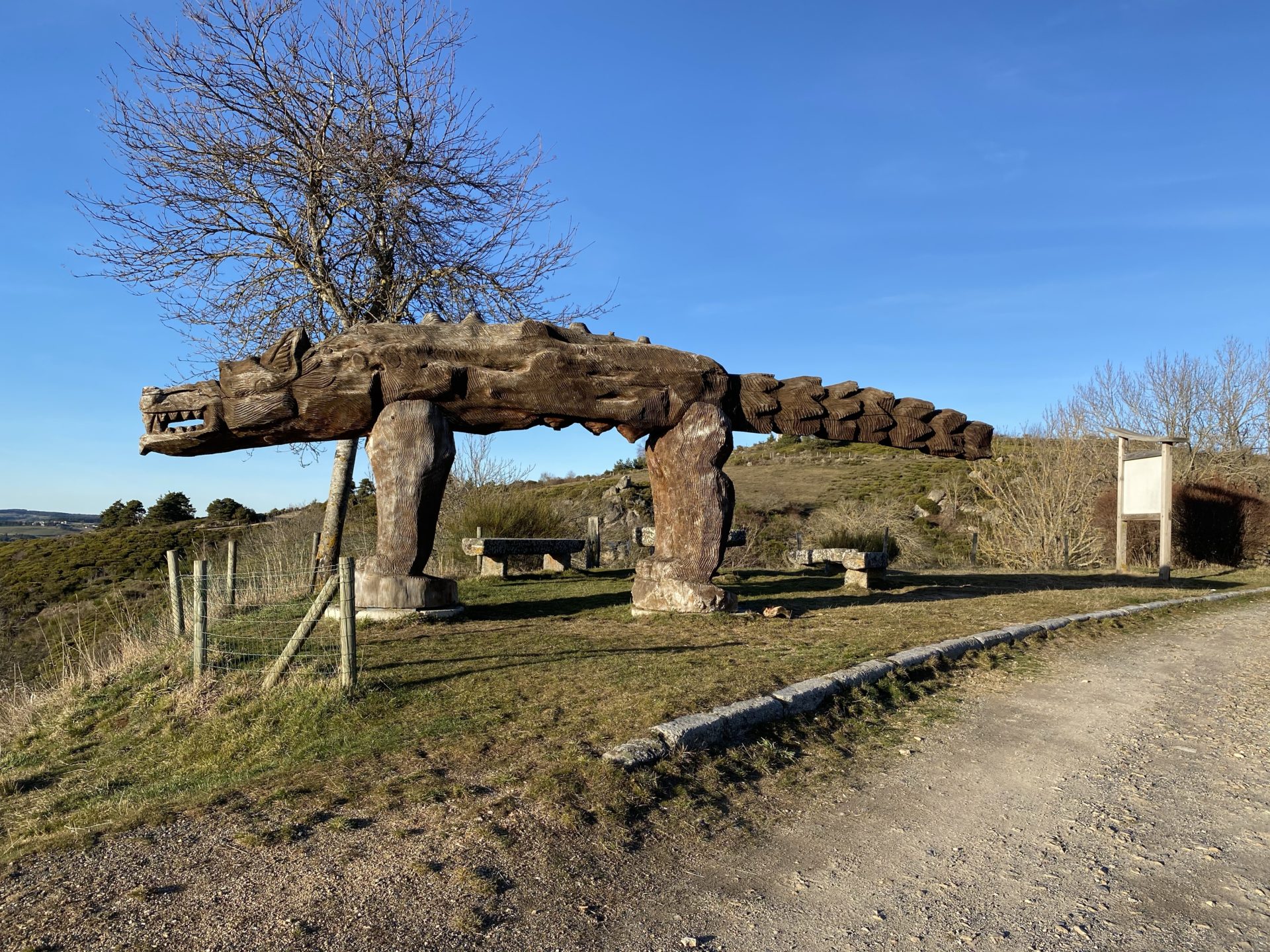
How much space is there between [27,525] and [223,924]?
3170 cm

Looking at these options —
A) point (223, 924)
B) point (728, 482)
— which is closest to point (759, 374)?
point (728, 482)

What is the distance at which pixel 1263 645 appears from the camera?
8812 mm

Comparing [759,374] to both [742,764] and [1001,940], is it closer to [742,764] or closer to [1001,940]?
→ [742,764]

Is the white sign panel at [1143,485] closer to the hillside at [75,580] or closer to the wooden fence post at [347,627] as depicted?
the wooden fence post at [347,627]

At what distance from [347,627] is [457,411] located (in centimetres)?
332

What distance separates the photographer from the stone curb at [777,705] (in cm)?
466

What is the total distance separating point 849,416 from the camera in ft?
33.0

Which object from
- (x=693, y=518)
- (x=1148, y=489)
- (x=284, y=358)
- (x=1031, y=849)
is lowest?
(x=1031, y=849)

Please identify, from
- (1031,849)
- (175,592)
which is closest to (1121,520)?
(1031,849)

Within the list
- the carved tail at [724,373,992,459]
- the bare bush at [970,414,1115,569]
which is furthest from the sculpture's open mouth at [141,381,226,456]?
the bare bush at [970,414,1115,569]

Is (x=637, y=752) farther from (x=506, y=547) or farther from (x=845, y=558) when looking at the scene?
(x=506, y=547)

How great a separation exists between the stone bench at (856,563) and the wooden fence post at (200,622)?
857cm

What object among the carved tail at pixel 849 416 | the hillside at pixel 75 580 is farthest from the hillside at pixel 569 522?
the carved tail at pixel 849 416

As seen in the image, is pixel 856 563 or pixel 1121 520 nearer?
pixel 856 563
